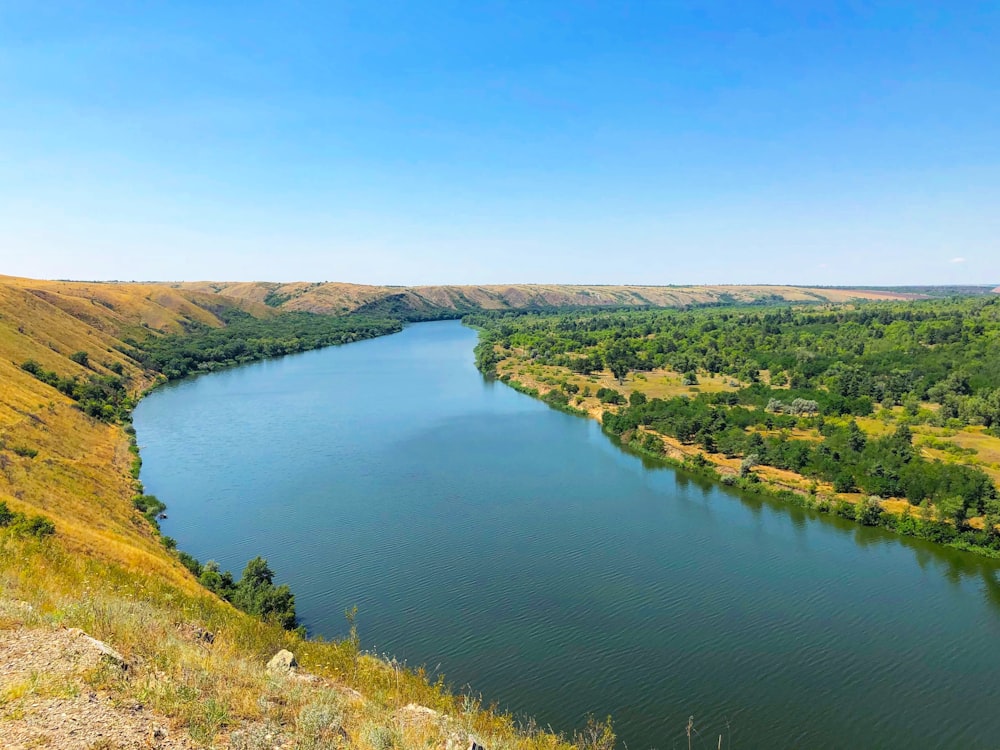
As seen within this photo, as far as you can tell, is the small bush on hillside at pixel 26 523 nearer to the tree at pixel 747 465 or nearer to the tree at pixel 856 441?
the tree at pixel 747 465

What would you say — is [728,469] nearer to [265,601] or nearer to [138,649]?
[265,601]

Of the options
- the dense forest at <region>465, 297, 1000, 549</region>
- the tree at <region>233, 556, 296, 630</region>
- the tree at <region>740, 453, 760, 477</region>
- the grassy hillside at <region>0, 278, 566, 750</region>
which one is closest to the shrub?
the dense forest at <region>465, 297, 1000, 549</region>

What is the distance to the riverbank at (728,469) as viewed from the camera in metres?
30.8

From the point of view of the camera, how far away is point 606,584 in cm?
2478

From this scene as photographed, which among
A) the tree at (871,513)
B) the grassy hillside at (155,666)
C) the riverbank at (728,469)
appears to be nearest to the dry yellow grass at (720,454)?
the riverbank at (728,469)

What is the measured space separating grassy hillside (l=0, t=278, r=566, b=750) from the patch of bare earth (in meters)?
0.02

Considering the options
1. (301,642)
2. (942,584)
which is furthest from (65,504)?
(942,584)

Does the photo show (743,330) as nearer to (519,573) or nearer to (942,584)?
(942,584)

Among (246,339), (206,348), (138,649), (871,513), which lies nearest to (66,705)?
(138,649)

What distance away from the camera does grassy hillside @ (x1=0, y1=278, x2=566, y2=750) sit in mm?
7543

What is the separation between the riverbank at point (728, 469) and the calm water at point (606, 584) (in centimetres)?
114

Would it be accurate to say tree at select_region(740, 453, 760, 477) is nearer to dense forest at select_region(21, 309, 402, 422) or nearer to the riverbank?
the riverbank

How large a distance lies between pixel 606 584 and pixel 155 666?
19.5 metres

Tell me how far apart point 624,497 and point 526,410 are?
26778 mm
